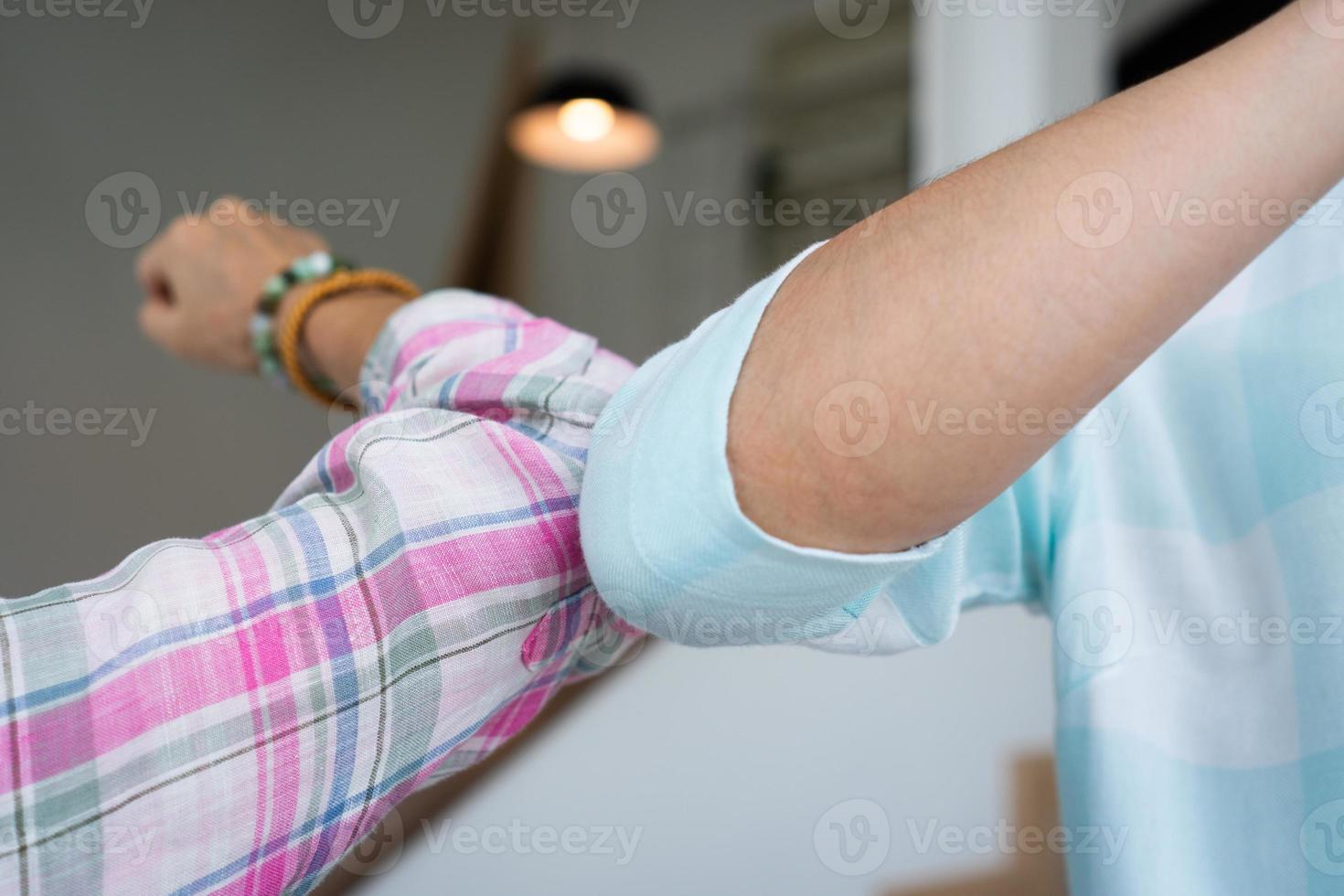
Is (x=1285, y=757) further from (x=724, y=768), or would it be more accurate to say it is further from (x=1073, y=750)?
(x=724, y=768)

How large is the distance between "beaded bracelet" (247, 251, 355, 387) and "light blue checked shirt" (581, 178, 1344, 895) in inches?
10.9

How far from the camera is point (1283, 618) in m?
0.34

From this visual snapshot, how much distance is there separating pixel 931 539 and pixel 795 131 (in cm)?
77

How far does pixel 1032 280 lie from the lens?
18 centimetres

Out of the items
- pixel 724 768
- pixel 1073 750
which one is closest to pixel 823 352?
pixel 1073 750

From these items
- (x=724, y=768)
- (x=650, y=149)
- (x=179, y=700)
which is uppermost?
(x=650, y=149)

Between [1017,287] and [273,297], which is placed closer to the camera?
[1017,287]
